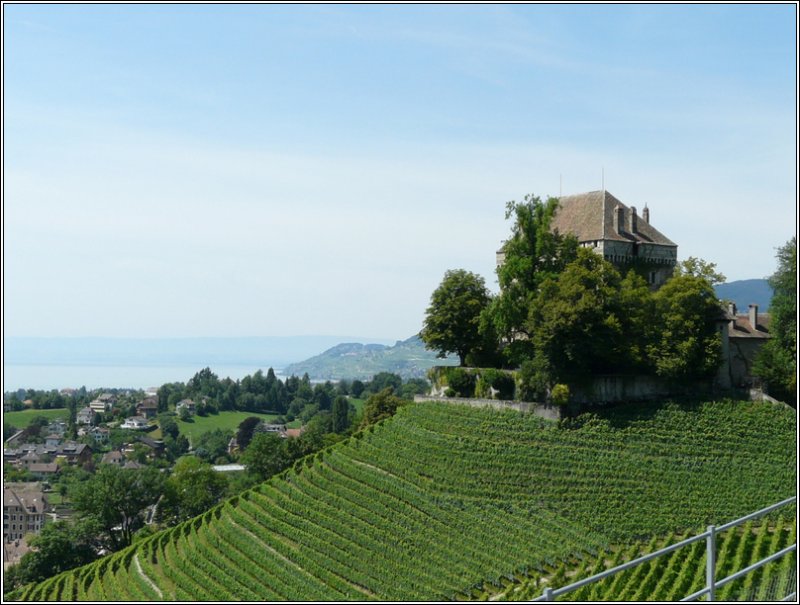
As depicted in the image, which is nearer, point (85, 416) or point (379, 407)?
point (379, 407)

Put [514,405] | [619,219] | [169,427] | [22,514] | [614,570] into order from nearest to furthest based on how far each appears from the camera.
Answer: [614,570]
[514,405]
[619,219]
[22,514]
[169,427]

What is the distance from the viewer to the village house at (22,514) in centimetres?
8169

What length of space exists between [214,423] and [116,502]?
94.5 m

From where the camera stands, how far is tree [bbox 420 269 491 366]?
39875mm

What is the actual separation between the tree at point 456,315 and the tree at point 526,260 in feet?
6.34

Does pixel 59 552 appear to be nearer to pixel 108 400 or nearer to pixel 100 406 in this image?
pixel 100 406

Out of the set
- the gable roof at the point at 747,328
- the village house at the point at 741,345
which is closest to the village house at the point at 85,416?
the gable roof at the point at 747,328

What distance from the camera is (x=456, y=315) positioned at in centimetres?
3997

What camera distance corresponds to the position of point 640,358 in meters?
35.7

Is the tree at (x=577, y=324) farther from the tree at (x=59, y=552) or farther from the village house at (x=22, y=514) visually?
the village house at (x=22, y=514)

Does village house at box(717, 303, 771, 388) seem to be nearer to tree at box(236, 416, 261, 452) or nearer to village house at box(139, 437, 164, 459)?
village house at box(139, 437, 164, 459)

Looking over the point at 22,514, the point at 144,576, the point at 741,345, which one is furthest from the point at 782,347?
the point at 22,514

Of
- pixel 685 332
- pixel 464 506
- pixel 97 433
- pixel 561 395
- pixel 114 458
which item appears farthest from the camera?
pixel 97 433

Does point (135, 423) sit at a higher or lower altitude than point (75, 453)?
higher
